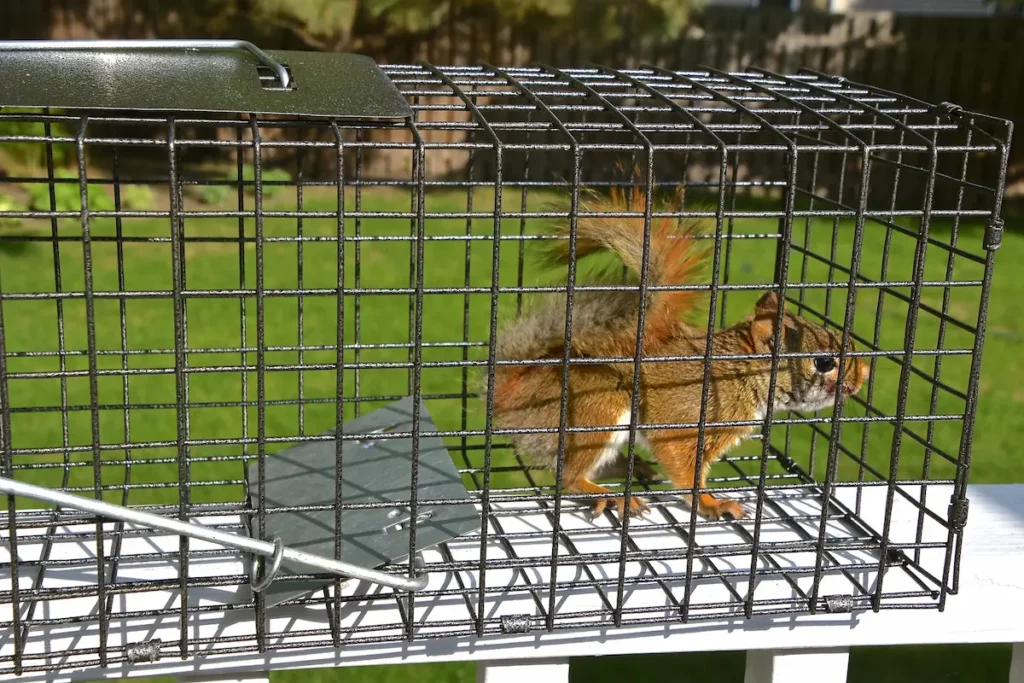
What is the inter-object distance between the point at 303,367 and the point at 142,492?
212 centimetres

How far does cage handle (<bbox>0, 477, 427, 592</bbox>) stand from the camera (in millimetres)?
1140

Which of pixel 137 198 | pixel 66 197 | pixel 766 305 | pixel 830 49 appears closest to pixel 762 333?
pixel 766 305

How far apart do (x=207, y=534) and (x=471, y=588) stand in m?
0.43

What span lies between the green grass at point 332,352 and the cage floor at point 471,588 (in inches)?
17.2

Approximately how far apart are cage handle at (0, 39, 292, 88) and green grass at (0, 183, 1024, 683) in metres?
0.68

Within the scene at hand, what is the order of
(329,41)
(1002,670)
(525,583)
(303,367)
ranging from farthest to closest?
(329,41)
(1002,670)
(525,583)
(303,367)

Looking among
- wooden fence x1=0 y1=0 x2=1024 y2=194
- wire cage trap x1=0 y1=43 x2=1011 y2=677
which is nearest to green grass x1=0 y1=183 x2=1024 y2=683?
wire cage trap x1=0 y1=43 x2=1011 y2=677

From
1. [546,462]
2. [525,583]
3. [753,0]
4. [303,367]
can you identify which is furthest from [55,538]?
[753,0]

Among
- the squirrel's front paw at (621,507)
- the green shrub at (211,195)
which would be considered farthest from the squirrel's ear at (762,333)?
the green shrub at (211,195)

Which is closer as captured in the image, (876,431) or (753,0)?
(876,431)

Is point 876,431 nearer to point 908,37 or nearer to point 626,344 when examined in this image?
point 626,344

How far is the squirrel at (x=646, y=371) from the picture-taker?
1.94 m

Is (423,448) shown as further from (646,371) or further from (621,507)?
(646,371)

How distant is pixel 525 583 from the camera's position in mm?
1547
